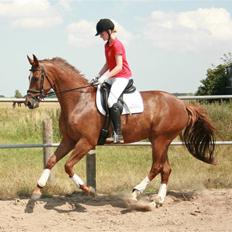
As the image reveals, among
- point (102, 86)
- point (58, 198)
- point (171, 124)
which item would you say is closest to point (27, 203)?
point (58, 198)

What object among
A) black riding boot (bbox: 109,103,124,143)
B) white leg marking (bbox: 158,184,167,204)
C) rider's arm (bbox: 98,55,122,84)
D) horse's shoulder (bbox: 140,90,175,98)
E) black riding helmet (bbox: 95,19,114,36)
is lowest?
white leg marking (bbox: 158,184,167,204)

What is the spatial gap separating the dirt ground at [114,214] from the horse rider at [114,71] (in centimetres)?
103

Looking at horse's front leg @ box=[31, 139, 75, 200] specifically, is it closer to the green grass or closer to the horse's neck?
the horse's neck

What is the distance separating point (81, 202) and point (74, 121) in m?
1.28

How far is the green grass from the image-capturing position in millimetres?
7988

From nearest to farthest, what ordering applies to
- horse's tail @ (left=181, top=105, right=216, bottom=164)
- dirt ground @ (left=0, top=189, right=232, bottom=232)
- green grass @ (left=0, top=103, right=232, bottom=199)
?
dirt ground @ (left=0, top=189, right=232, bottom=232) → horse's tail @ (left=181, top=105, right=216, bottom=164) → green grass @ (left=0, top=103, right=232, bottom=199)

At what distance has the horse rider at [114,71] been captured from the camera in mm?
6648

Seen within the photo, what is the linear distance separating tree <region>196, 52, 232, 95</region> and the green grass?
1702cm

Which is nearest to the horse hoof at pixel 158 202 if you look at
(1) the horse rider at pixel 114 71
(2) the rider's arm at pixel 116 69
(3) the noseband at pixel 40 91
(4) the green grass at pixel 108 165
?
(1) the horse rider at pixel 114 71

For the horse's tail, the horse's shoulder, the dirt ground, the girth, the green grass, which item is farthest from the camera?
the green grass

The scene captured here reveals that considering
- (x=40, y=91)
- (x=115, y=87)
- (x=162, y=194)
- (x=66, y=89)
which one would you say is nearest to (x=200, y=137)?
(x=162, y=194)

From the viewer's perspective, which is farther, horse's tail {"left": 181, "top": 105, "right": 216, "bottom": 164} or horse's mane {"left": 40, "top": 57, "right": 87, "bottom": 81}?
horse's tail {"left": 181, "top": 105, "right": 216, "bottom": 164}

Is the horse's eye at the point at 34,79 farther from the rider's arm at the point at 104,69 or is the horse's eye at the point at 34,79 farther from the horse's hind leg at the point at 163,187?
the horse's hind leg at the point at 163,187

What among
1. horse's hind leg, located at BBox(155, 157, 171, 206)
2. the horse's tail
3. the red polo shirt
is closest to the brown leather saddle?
the red polo shirt
